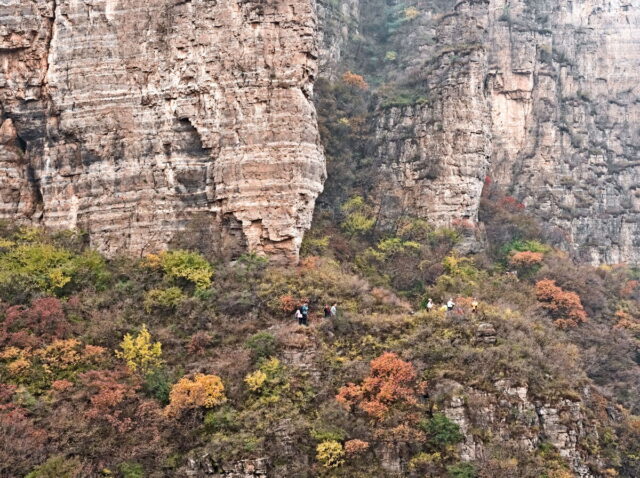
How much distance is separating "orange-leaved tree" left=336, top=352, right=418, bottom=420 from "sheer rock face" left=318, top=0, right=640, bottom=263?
558 inches

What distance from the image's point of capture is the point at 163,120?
86.5 ft

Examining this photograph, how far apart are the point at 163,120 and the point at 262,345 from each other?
10.6 m

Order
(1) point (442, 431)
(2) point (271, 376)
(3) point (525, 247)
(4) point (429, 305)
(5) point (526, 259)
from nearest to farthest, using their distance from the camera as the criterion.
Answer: (1) point (442, 431), (2) point (271, 376), (4) point (429, 305), (5) point (526, 259), (3) point (525, 247)

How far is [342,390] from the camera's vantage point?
19.5 meters

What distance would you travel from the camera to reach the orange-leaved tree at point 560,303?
1141 inches

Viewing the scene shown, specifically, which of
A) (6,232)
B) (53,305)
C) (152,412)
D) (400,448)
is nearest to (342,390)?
(400,448)

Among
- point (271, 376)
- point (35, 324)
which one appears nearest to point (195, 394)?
point (271, 376)

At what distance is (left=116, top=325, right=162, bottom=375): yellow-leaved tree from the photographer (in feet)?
66.5

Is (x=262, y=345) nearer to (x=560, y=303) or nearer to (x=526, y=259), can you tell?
(x=560, y=303)

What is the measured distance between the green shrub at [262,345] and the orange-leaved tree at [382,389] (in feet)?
8.73

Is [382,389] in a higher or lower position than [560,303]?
higher

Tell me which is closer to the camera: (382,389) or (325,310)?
(382,389)

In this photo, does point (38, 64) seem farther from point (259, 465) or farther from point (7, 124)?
point (259, 465)

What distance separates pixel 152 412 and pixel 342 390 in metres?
5.37
